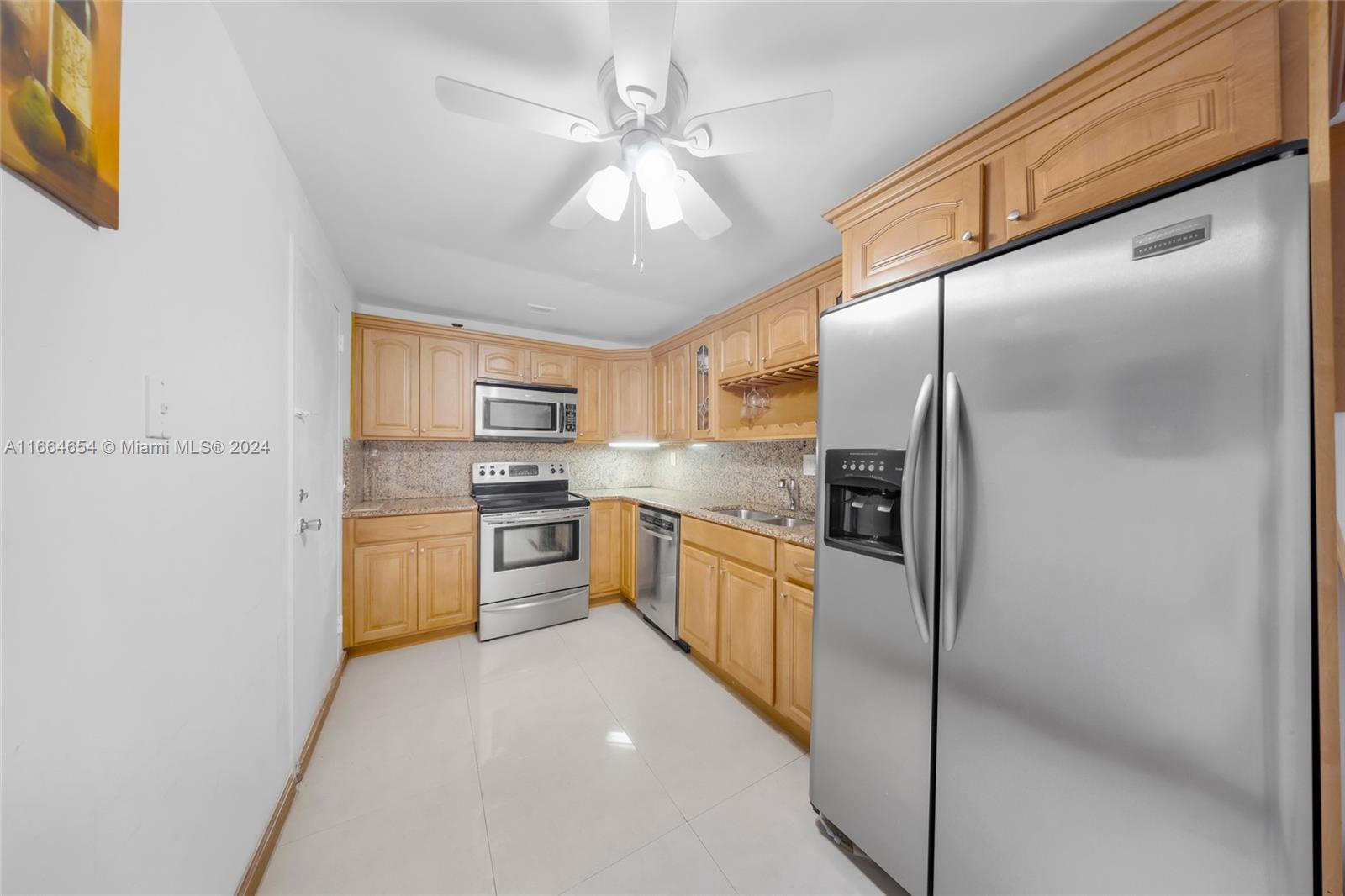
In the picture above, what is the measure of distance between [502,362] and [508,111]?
2.54 meters

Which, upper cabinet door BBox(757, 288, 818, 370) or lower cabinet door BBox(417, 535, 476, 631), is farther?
lower cabinet door BBox(417, 535, 476, 631)

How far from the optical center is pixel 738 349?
2742 mm

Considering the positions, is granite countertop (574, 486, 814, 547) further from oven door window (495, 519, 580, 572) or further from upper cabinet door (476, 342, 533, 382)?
upper cabinet door (476, 342, 533, 382)

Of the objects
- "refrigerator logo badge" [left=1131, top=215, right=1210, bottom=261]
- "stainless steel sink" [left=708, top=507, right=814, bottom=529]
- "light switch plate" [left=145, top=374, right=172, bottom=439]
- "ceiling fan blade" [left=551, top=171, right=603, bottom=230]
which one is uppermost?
"ceiling fan blade" [left=551, top=171, right=603, bottom=230]

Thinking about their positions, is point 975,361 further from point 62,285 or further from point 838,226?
point 62,285

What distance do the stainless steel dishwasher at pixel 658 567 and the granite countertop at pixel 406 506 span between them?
4.09 ft

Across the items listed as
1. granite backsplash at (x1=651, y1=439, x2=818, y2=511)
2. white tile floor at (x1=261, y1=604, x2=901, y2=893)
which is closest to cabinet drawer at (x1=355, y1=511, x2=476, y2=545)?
white tile floor at (x1=261, y1=604, x2=901, y2=893)

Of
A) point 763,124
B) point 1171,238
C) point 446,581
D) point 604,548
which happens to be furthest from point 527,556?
point 1171,238

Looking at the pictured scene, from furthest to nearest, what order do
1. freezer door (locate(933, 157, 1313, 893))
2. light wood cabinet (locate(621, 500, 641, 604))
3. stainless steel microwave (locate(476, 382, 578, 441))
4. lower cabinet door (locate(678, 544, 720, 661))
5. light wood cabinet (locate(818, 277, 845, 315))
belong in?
light wood cabinet (locate(621, 500, 641, 604)) < stainless steel microwave (locate(476, 382, 578, 441)) < lower cabinet door (locate(678, 544, 720, 661)) < light wood cabinet (locate(818, 277, 845, 315)) < freezer door (locate(933, 157, 1313, 893))

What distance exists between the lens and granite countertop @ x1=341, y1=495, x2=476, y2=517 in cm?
266

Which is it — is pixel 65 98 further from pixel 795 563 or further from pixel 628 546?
pixel 628 546

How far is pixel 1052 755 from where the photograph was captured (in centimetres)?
93

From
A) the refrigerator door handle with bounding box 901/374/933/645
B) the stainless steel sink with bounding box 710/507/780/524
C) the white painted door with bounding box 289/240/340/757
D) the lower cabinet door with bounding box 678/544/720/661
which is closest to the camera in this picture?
the refrigerator door handle with bounding box 901/374/933/645

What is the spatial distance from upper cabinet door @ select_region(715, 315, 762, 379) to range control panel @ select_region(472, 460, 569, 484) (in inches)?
70.0
